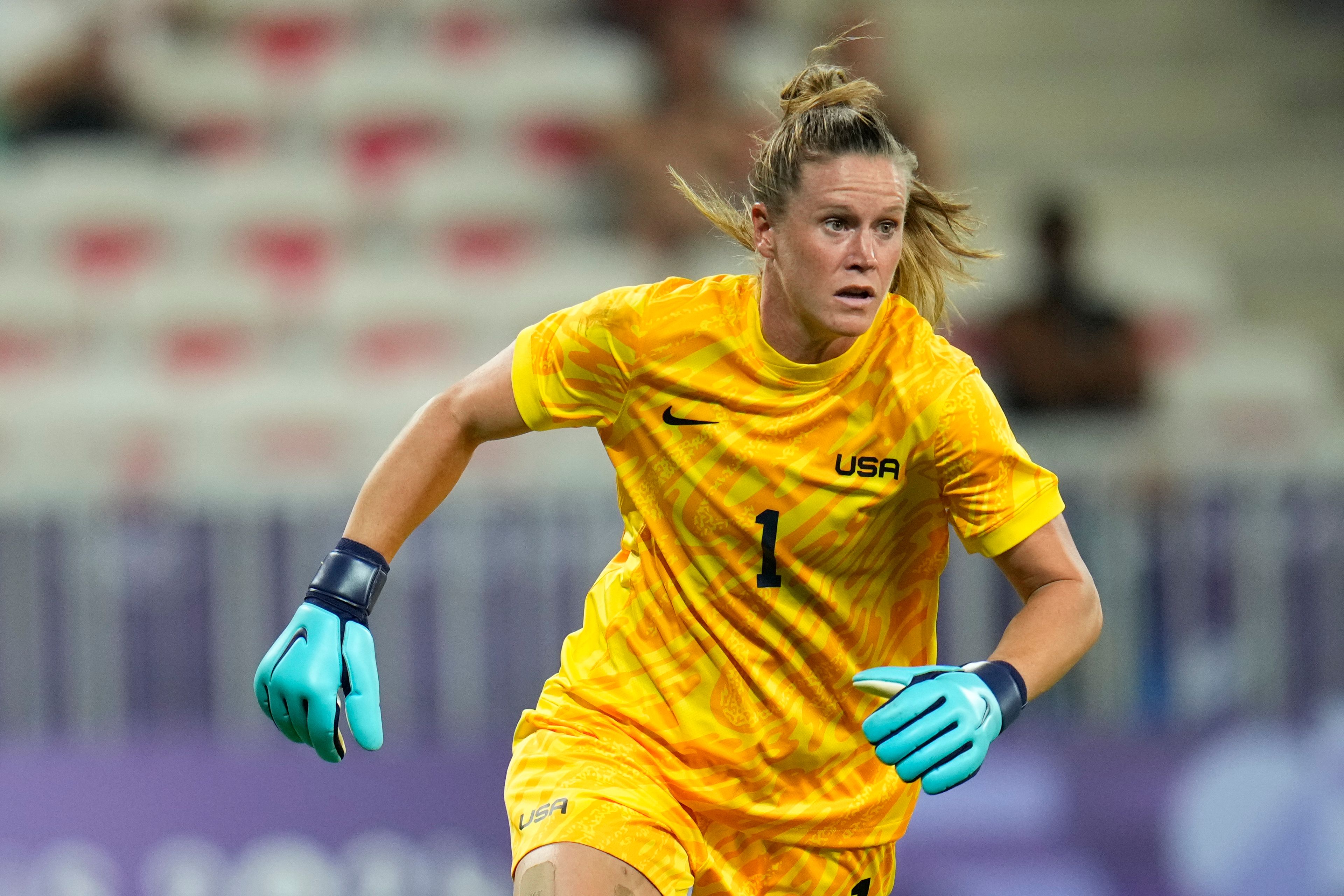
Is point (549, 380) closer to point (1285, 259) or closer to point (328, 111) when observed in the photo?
point (328, 111)

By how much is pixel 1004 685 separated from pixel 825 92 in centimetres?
119

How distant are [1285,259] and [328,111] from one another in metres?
5.85

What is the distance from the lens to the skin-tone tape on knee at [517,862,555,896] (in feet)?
10.9

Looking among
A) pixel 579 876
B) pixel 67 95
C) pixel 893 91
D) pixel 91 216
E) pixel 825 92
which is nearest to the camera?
pixel 579 876

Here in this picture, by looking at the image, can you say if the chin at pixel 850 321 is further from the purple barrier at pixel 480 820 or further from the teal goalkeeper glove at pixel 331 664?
the purple barrier at pixel 480 820

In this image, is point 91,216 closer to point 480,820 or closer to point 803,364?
point 480,820

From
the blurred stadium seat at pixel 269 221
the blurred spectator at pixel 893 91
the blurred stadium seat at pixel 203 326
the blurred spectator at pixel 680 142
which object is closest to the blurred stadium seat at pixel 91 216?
the blurred stadium seat at pixel 269 221

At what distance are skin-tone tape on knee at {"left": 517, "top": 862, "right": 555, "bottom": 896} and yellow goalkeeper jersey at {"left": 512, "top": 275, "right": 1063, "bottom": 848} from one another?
35cm

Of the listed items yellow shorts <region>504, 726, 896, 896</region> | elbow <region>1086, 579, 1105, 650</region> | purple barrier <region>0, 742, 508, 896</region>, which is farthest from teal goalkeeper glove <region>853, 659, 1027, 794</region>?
purple barrier <region>0, 742, 508, 896</region>

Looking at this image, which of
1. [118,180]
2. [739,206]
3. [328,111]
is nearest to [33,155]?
[118,180]

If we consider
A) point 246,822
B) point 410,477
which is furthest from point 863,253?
point 246,822

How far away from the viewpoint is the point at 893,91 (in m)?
9.56

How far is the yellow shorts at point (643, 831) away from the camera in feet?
11.1

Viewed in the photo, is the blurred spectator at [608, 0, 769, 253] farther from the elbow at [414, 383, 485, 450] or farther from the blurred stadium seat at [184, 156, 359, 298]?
the elbow at [414, 383, 485, 450]
